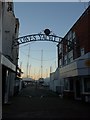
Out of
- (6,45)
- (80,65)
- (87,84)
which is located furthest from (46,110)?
(6,45)

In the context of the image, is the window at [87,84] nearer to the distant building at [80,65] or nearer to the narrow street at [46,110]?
the distant building at [80,65]

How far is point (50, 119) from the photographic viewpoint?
15.2 meters

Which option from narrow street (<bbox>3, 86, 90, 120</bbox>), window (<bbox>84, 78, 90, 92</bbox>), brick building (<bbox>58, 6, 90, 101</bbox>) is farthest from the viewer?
window (<bbox>84, 78, 90, 92</bbox>)

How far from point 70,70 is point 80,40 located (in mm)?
5279

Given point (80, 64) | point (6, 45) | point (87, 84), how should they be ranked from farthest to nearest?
point (6, 45) < point (87, 84) < point (80, 64)

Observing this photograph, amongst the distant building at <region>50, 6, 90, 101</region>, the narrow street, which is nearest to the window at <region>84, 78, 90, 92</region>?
the distant building at <region>50, 6, 90, 101</region>

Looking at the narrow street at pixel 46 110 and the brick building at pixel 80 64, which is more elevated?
the brick building at pixel 80 64

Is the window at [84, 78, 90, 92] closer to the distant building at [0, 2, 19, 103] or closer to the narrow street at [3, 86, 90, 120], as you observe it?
the narrow street at [3, 86, 90, 120]

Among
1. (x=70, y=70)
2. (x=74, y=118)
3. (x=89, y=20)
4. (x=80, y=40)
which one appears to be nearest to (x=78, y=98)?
(x=70, y=70)

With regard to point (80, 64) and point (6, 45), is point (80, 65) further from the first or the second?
point (6, 45)

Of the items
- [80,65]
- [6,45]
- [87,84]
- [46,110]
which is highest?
[6,45]

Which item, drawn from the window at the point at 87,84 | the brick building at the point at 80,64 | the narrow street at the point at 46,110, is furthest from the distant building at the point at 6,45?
the window at the point at 87,84

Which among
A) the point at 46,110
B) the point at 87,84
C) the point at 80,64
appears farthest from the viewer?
the point at 87,84

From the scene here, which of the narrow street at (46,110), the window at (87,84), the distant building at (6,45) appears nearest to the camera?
the narrow street at (46,110)
